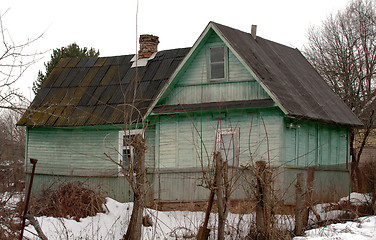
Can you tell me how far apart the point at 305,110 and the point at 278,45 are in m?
6.06

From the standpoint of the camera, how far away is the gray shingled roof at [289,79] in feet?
59.3

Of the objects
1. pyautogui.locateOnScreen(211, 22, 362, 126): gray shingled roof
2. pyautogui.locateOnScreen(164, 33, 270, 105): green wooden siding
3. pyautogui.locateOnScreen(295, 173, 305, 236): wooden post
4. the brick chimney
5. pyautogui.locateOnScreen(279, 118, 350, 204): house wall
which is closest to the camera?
pyautogui.locateOnScreen(295, 173, 305, 236): wooden post

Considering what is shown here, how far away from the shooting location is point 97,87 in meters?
23.6

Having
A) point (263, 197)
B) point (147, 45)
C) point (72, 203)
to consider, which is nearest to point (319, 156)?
point (147, 45)

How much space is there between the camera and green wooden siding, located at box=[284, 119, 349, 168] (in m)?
18.6

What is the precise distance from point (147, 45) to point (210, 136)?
6.73m

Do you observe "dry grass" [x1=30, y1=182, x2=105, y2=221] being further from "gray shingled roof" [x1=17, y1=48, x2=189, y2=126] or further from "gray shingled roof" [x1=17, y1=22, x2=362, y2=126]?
"gray shingled roof" [x1=17, y1=48, x2=189, y2=126]

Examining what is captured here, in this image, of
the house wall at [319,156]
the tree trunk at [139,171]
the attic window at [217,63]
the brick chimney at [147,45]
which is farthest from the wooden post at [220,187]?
the brick chimney at [147,45]

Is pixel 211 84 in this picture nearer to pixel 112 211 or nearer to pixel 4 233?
pixel 112 211

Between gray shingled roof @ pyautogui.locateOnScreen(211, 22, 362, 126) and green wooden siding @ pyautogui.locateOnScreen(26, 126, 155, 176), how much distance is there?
5375 millimetres

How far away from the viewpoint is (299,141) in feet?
63.4

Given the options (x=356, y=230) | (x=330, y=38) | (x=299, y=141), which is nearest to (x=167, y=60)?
(x=299, y=141)

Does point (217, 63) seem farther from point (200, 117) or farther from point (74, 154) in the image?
point (74, 154)

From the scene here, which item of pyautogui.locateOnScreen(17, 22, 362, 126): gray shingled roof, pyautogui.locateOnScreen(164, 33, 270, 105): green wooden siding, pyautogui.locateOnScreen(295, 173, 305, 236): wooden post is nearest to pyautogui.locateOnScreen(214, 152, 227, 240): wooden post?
pyautogui.locateOnScreen(295, 173, 305, 236): wooden post
